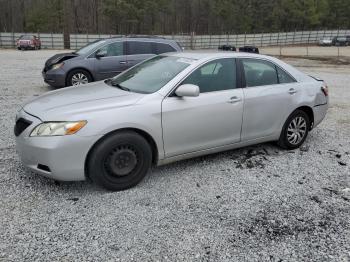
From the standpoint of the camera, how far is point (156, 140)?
3.88 m

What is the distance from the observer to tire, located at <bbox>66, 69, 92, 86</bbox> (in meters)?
9.33

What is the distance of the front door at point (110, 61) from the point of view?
952cm

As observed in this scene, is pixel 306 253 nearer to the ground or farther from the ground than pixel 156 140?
nearer to the ground

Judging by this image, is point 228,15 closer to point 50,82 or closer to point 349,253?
point 50,82

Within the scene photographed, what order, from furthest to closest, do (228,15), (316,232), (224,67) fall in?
1. (228,15)
2. (224,67)
3. (316,232)

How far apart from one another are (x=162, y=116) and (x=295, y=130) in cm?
234

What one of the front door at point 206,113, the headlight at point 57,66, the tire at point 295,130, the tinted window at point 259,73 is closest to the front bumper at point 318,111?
the tire at point 295,130

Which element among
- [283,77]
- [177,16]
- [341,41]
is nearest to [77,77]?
[283,77]

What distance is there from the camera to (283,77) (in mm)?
5027

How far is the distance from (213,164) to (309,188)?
3.98ft

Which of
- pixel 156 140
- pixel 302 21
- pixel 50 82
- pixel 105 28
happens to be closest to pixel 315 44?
pixel 302 21

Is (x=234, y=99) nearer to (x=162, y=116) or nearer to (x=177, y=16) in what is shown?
(x=162, y=116)

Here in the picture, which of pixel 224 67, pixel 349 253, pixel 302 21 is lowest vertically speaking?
pixel 349 253

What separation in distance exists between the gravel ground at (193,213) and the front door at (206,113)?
410 millimetres
